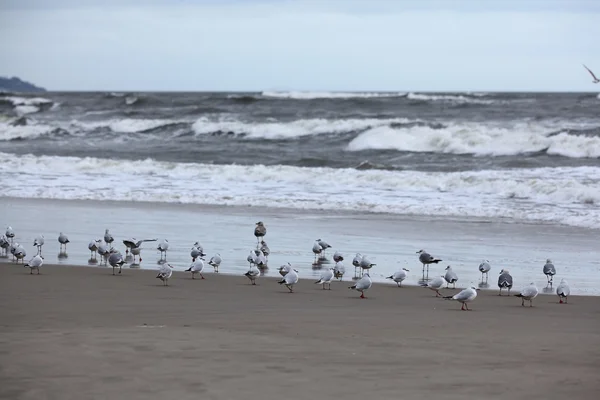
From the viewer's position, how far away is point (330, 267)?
1160cm

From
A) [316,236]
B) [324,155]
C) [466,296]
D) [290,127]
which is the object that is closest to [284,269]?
[466,296]

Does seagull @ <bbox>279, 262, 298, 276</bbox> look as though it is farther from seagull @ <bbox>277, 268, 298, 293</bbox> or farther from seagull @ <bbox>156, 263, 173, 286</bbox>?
seagull @ <bbox>156, 263, 173, 286</bbox>

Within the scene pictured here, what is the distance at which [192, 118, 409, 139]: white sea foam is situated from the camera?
4019cm

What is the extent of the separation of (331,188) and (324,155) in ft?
34.1

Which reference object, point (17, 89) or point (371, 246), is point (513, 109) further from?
point (17, 89)

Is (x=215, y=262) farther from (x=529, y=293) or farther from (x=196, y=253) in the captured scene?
(x=529, y=293)

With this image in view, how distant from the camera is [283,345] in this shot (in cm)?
670

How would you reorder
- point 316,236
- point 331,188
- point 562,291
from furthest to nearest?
point 331,188, point 316,236, point 562,291

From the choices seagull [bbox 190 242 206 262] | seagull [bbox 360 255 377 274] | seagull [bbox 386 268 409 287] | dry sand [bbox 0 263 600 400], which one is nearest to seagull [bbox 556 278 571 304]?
dry sand [bbox 0 263 600 400]

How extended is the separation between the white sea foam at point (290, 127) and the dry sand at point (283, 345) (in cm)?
3036

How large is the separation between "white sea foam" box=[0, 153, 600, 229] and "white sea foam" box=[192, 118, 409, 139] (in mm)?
14656

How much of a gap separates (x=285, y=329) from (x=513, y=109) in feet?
146

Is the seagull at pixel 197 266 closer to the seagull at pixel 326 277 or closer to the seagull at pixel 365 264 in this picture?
the seagull at pixel 326 277

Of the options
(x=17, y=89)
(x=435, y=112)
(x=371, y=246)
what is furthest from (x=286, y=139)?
(x=17, y=89)
